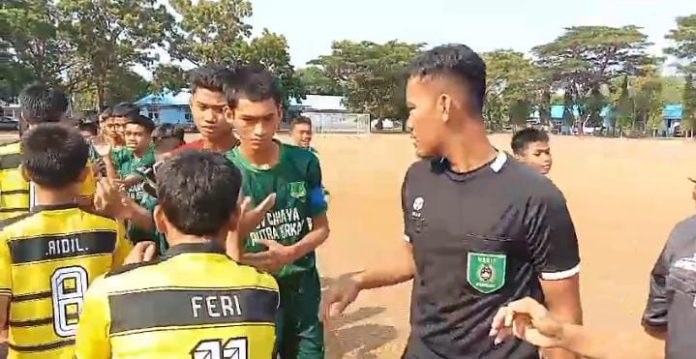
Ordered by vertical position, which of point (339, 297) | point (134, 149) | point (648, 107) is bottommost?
point (339, 297)

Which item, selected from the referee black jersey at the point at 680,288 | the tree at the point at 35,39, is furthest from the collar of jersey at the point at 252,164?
the tree at the point at 35,39

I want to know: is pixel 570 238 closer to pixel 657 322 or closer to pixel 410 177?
pixel 657 322

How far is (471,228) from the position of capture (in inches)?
104

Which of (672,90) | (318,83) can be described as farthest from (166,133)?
(318,83)

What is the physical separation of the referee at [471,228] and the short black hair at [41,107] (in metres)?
2.18

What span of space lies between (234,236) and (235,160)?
0.92 metres

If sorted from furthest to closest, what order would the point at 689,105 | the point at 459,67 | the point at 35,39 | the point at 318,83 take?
the point at 318,83 → the point at 689,105 → the point at 35,39 → the point at 459,67

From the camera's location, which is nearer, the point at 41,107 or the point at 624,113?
the point at 41,107

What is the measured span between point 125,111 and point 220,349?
430 cm

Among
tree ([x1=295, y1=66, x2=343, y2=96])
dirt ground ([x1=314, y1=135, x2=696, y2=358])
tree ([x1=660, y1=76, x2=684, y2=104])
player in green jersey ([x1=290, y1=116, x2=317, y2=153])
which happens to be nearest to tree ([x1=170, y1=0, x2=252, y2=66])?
tree ([x1=295, y1=66, x2=343, y2=96])

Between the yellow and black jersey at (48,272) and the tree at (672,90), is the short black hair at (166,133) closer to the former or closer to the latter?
the yellow and black jersey at (48,272)

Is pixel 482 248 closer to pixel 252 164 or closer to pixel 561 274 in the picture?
pixel 561 274

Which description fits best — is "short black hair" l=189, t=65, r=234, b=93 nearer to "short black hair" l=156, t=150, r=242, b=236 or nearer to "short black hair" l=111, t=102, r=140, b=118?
"short black hair" l=156, t=150, r=242, b=236

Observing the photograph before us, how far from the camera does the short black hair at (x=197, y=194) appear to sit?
2.09 metres
